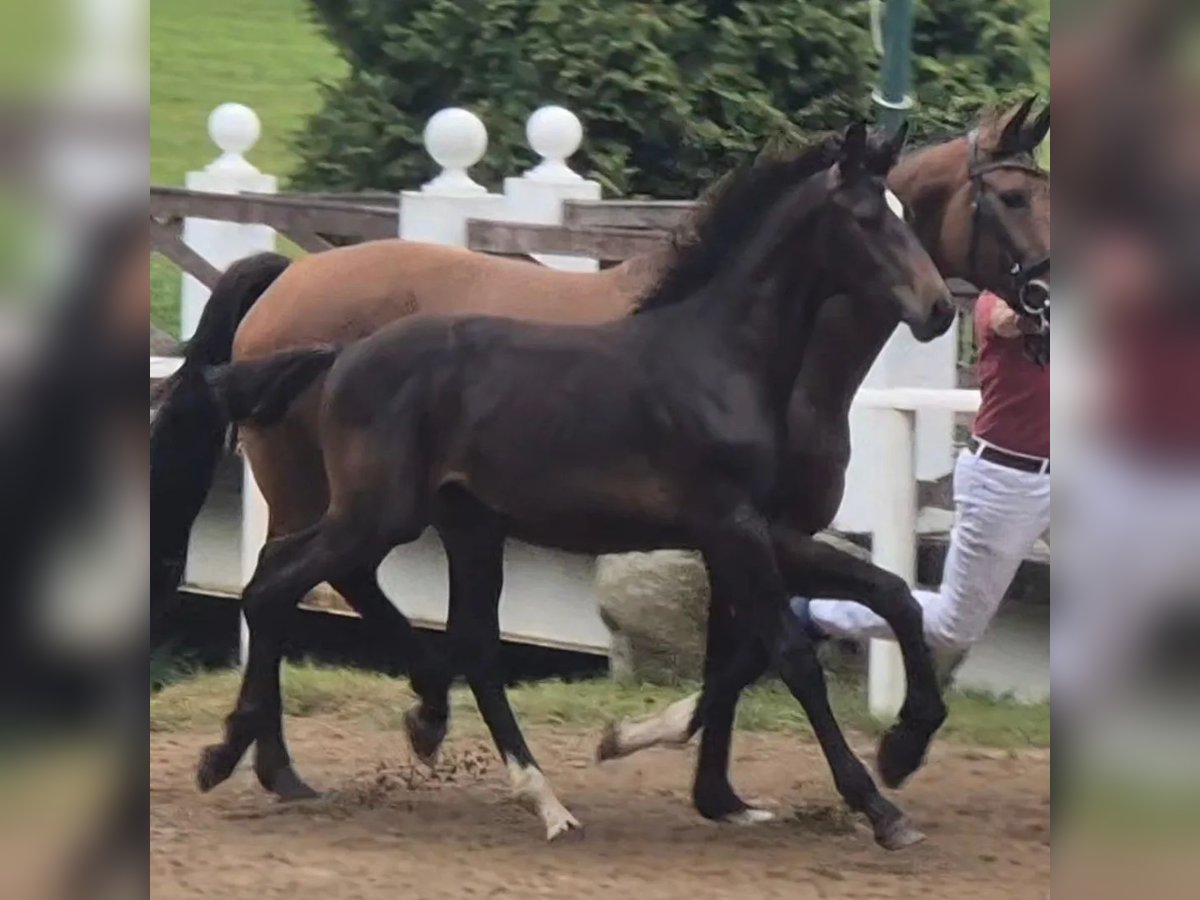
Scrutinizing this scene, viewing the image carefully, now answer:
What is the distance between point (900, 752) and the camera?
4.99m

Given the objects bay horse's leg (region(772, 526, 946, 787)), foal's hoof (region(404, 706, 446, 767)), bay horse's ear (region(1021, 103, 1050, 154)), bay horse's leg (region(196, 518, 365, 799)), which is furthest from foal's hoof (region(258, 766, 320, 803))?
bay horse's ear (region(1021, 103, 1050, 154))

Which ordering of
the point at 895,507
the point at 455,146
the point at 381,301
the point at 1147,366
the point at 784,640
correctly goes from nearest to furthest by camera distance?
1. the point at 1147,366
2. the point at 784,640
3. the point at 381,301
4. the point at 895,507
5. the point at 455,146

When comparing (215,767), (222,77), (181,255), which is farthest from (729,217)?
(222,77)

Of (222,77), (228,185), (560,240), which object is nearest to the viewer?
(560,240)

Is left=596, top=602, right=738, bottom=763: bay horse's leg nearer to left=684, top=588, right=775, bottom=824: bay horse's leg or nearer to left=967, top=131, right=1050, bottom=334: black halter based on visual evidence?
left=684, top=588, right=775, bottom=824: bay horse's leg

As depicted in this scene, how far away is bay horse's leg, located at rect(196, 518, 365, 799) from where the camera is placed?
16.3 ft

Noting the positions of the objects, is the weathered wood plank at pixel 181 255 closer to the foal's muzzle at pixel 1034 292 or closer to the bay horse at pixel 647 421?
the bay horse at pixel 647 421

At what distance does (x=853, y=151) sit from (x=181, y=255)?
2.80 m

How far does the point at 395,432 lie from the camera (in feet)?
16.0

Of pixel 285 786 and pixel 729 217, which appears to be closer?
pixel 729 217

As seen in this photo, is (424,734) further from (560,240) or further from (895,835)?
(560,240)

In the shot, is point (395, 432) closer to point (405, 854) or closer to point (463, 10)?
point (405, 854)

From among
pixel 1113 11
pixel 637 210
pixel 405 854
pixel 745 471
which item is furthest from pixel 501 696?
pixel 1113 11

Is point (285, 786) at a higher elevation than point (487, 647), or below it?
below
